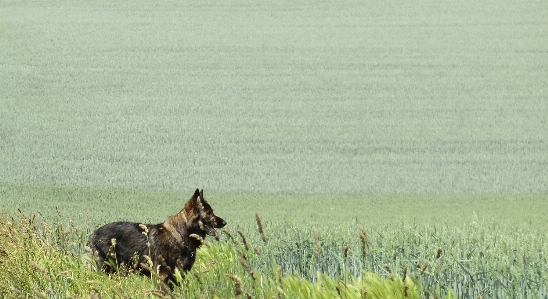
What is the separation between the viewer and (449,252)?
732 centimetres

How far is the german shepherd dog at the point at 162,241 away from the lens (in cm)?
630

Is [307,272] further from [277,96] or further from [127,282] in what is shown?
[277,96]

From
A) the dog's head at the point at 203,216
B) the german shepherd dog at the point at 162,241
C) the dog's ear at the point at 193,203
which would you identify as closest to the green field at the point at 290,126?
the german shepherd dog at the point at 162,241

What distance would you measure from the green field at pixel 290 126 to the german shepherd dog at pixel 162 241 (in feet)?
0.94

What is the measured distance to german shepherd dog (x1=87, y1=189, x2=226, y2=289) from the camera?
20.7 ft

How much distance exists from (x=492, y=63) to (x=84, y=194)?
12090 mm

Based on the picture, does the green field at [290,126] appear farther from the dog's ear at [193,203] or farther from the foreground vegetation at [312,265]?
the dog's ear at [193,203]

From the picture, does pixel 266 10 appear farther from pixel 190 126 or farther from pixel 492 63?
pixel 190 126

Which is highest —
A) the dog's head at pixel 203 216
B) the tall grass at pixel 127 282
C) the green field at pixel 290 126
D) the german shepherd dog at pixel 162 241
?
the green field at pixel 290 126

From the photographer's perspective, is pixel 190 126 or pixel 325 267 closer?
pixel 325 267

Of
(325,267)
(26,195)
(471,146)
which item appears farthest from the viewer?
(471,146)

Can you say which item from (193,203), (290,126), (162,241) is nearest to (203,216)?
(193,203)

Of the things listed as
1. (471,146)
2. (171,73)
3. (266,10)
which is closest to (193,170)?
(471,146)

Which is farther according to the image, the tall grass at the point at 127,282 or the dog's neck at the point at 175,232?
the dog's neck at the point at 175,232
